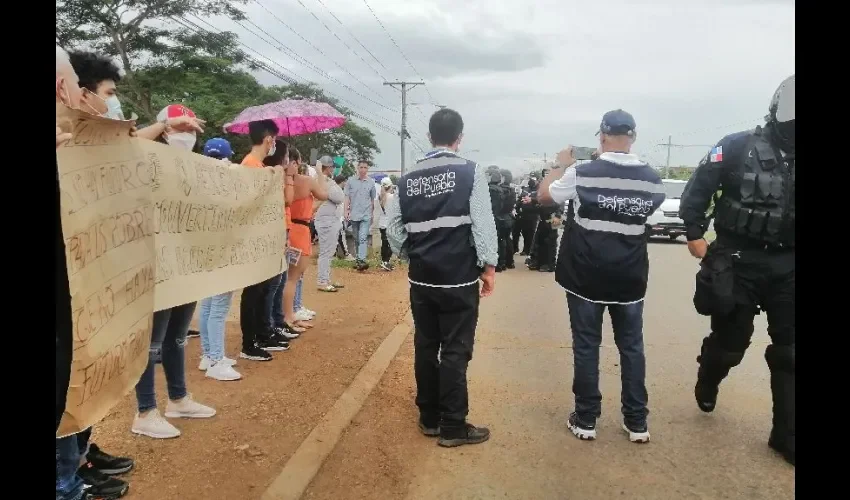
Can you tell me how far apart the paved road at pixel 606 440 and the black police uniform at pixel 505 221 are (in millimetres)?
6269

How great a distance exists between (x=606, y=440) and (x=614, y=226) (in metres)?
1.28

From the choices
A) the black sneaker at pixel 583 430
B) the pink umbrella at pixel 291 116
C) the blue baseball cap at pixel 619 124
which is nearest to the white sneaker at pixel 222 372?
the pink umbrella at pixel 291 116

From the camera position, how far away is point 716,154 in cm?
397

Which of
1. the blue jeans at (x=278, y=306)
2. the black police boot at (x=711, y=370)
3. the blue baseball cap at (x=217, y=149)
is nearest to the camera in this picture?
the black police boot at (x=711, y=370)

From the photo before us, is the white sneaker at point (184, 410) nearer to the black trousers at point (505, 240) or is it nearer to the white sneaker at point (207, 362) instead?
the white sneaker at point (207, 362)

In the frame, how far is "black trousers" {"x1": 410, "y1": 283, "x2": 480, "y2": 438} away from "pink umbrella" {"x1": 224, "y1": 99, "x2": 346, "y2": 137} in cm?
248

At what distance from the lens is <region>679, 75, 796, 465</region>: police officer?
12.3 ft

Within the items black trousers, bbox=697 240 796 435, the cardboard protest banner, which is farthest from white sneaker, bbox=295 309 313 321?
black trousers, bbox=697 240 796 435

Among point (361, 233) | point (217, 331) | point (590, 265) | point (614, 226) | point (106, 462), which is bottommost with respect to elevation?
point (106, 462)

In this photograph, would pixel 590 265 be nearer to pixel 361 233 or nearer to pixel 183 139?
pixel 183 139

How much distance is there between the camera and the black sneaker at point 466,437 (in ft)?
13.1

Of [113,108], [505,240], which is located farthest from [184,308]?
[505,240]

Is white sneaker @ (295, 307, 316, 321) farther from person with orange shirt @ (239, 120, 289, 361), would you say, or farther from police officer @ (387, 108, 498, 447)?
police officer @ (387, 108, 498, 447)
